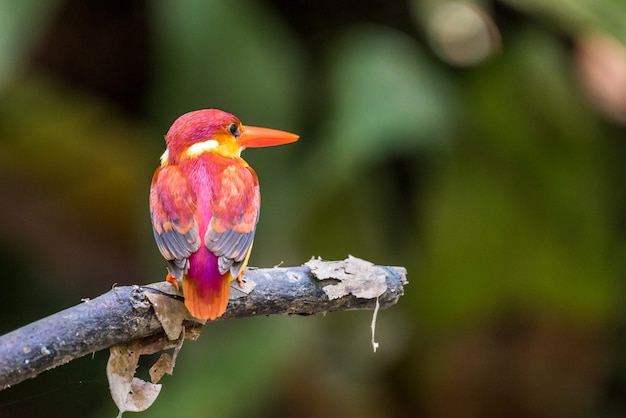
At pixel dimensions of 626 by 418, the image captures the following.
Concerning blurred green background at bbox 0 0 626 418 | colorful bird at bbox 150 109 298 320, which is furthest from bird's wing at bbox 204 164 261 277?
blurred green background at bbox 0 0 626 418

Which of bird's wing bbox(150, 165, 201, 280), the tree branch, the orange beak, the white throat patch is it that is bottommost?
the tree branch

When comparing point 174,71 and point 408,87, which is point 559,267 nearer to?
point 408,87

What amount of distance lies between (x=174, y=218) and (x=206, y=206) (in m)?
0.03

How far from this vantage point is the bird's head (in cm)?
84

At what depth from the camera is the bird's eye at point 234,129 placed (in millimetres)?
877

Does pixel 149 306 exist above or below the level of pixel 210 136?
below

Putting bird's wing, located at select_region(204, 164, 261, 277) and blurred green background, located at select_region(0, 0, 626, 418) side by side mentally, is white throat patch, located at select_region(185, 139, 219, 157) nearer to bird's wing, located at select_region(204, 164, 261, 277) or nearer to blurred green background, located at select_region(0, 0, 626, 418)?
bird's wing, located at select_region(204, 164, 261, 277)

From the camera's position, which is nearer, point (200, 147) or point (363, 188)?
point (200, 147)

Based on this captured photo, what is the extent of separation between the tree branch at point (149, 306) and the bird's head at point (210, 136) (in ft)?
0.41

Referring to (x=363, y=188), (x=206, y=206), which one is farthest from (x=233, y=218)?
(x=363, y=188)

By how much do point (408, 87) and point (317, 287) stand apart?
1322 millimetres

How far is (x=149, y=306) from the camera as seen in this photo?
2.42ft

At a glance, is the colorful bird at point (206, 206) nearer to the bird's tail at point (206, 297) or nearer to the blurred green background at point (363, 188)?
the bird's tail at point (206, 297)

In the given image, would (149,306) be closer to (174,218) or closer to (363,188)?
(174,218)
